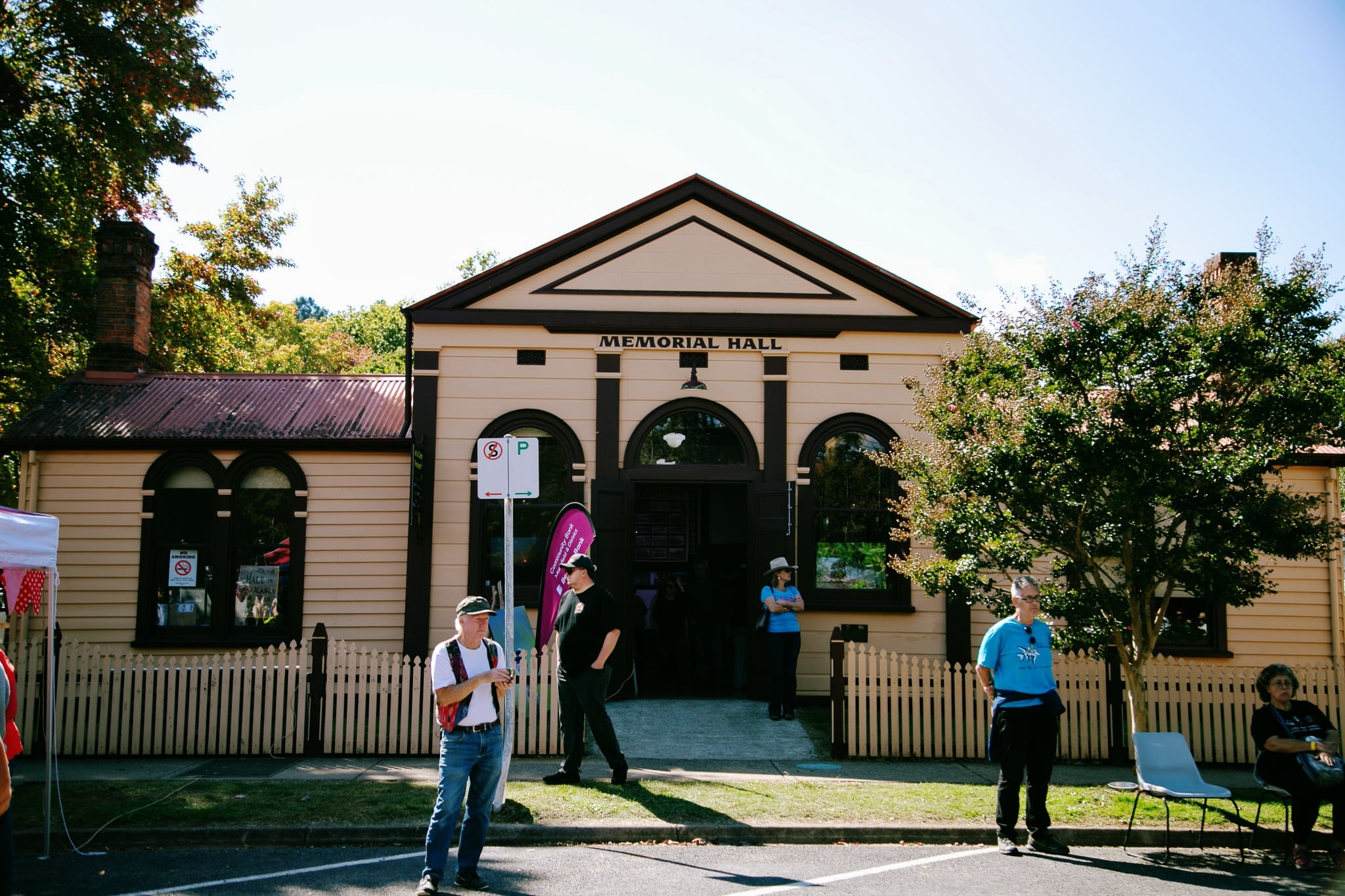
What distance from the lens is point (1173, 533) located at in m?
8.93

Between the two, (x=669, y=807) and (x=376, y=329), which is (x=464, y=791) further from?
(x=376, y=329)

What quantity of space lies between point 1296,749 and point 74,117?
19.0 m

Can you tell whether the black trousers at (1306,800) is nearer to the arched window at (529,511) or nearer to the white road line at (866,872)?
the white road line at (866,872)

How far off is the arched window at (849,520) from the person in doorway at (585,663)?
16.1 ft

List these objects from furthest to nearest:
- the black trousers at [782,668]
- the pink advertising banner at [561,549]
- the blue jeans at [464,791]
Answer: the black trousers at [782,668]
the pink advertising banner at [561,549]
the blue jeans at [464,791]

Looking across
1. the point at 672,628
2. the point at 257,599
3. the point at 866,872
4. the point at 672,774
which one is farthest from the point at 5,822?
the point at 672,628

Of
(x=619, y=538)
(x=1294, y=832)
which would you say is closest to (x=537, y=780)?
(x=619, y=538)

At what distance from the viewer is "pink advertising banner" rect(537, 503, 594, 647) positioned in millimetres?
10273

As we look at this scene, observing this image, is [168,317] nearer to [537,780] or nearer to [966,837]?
[537,780]

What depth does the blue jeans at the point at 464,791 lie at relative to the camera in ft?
19.5

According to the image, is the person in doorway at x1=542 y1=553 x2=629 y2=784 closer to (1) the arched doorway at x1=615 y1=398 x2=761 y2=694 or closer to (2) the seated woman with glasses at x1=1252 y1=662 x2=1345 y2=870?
(1) the arched doorway at x1=615 y1=398 x2=761 y2=694

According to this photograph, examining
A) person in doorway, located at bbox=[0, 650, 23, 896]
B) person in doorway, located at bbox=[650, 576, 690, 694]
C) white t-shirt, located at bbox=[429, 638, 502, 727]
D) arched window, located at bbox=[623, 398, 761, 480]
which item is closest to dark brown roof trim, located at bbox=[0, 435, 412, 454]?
arched window, located at bbox=[623, 398, 761, 480]

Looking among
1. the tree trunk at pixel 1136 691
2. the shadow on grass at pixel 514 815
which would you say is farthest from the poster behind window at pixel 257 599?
the tree trunk at pixel 1136 691

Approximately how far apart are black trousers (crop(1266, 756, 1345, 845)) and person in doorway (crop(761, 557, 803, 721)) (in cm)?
511
